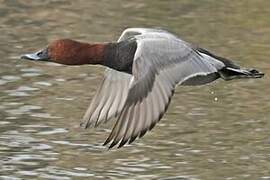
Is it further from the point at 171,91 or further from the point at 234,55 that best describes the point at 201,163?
the point at 234,55

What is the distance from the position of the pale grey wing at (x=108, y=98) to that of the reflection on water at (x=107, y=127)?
514 millimetres

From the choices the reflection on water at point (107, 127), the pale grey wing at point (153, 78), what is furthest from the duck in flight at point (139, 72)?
the reflection on water at point (107, 127)

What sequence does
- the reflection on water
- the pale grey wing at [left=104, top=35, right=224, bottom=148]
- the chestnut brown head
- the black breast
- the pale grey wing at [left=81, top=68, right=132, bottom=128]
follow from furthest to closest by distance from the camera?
the reflection on water, the pale grey wing at [left=81, top=68, right=132, bottom=128], the chestnut brown head, the black breast, the pale grey wing at [left=104, top=35, right=224, bottom=148]

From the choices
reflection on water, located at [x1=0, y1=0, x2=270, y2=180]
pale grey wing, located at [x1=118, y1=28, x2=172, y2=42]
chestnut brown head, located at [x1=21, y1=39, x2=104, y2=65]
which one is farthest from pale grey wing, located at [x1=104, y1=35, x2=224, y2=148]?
reflection on water, located at [x1=0, y1=0, x2=270, y2=180]

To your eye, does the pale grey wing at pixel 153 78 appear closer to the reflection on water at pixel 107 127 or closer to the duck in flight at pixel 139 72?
the duck in flight at pixel 139 72

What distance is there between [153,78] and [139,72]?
3.9 inches

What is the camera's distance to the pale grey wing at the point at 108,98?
771cm

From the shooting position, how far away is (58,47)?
742 centimetres

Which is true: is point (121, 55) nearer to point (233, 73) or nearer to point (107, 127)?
point (233, 73)

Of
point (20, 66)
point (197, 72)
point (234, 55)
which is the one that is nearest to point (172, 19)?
point (234, 55)

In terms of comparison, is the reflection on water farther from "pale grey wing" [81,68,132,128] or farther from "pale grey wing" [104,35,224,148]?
"pale grey wing" [104,35,224,148]

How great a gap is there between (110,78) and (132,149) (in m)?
1.05

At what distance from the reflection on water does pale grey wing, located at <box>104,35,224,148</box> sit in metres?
1.33

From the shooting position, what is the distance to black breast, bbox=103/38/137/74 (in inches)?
287
